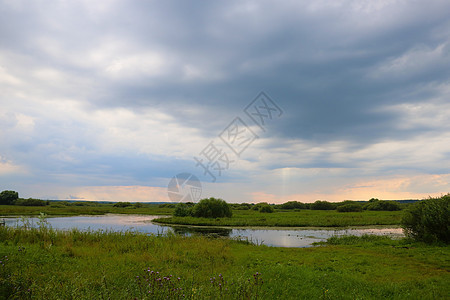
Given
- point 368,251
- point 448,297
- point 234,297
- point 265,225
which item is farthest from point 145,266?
point 265,225

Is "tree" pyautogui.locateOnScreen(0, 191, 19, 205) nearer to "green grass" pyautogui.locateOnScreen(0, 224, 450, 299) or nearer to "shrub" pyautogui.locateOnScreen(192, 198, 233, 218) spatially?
"shrub" pyautogui.locateOnScreen(192, 198, 233, 218)

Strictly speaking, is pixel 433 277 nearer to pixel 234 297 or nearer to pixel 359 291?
pixel 359 291

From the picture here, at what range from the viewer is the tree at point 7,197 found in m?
83.2

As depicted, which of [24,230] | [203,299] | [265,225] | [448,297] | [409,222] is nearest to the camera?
[203,299]

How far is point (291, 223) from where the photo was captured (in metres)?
39.9

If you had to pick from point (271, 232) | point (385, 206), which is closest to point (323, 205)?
point (385, 206)

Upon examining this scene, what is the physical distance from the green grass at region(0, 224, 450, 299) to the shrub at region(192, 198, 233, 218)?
1190 inches

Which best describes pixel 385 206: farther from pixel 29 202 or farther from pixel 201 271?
pixel 29 202

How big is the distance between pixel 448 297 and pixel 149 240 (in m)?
14.7

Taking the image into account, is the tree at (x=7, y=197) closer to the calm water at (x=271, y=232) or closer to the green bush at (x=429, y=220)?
the calm water at (x=271, y=232)

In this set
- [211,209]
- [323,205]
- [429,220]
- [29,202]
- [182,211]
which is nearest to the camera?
[429,220]

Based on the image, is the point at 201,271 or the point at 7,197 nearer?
the point at 201,271

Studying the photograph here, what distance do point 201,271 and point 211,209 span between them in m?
38.3

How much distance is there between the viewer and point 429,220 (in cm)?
1856
